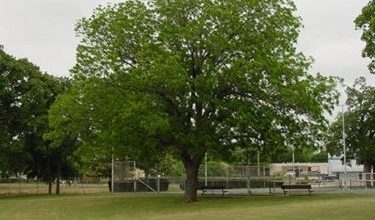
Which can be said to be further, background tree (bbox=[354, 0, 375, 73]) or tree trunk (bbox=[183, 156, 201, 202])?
tree trunk (bbox=[183, 156, 201, 202])

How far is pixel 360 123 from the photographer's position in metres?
66.7

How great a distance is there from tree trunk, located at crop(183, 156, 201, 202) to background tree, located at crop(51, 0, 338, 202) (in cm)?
8

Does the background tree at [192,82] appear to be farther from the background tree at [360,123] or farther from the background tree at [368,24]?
the background tree at [360,123]

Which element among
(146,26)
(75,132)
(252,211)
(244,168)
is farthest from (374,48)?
(244,168)

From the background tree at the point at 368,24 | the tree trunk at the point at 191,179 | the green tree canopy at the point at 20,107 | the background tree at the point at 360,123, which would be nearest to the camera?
the background tree at the point at 368,24

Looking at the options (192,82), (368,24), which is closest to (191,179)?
(192,82)

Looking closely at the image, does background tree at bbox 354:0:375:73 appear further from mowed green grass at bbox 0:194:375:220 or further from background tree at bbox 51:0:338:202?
background tree at bbox 51:0:338:202

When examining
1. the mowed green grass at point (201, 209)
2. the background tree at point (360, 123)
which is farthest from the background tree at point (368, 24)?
the background tree at point (360, 123)

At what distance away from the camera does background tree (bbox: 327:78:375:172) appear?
2581 inches

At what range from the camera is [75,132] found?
37.2 meters

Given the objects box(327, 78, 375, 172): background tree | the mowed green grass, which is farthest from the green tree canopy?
box(327, 78, 375, 172): background tree

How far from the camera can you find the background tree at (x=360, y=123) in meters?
65.6

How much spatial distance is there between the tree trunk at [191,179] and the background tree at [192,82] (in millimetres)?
82

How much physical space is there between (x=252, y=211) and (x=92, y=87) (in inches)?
497
